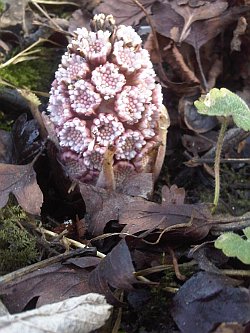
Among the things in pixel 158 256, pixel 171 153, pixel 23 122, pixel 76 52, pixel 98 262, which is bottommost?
pixel 171 153

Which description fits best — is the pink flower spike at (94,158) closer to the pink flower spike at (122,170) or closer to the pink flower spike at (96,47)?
the pink flower spike at (122,170)

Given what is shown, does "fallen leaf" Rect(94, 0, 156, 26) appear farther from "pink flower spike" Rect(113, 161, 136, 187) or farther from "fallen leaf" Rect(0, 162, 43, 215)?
"fallen leaf" Rect(0, 162, 43, 215)

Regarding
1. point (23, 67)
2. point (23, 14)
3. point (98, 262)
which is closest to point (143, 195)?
point (98, 262)

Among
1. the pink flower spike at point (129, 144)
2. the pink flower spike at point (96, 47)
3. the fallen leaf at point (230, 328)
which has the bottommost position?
the fallen leaf at point (230, 328)

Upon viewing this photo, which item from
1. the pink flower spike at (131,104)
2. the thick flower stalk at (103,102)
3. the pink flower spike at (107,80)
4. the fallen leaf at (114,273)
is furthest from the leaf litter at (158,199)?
the pink flower spike at (107,80)

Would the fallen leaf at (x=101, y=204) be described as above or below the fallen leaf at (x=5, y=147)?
below

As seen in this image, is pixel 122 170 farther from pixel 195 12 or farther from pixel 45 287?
pixel 195 12

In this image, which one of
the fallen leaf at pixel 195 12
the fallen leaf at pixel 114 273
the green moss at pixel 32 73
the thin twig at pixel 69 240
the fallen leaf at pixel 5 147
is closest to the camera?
the fallen leaf at pixel 114 273

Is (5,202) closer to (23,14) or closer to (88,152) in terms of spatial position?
(88,152)
